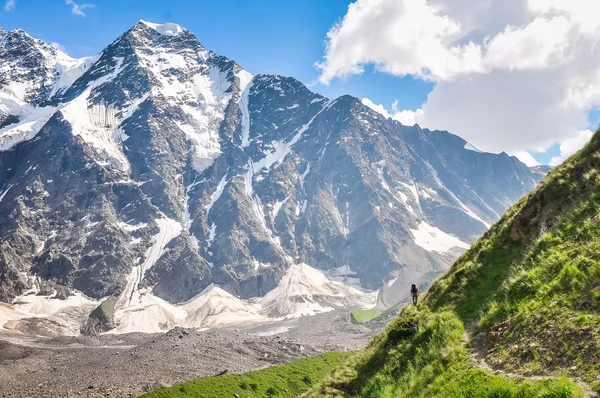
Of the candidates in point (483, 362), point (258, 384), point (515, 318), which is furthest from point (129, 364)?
point (515, 318)

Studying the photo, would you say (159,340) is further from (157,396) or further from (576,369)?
(576,369)

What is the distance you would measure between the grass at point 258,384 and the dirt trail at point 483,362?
72528mm

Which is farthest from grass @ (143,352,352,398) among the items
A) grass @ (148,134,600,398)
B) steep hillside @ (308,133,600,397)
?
steep hillside @ (308,133,600,397)

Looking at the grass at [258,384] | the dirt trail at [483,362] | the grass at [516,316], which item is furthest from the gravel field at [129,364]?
the dirt trail at [483,362]

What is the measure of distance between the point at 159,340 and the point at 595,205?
613ft

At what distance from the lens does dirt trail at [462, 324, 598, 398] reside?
387 inches

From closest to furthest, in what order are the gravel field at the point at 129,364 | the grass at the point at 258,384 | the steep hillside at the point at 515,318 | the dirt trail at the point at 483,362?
the dirt trail at the point at 483,362
the steep hillside at the point at 515,318
the grass at the point at 258,384
the gravel field at the point at 129,364

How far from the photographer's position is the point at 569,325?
472 inches

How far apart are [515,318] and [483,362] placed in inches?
76.6

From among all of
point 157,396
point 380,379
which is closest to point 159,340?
point 157,396

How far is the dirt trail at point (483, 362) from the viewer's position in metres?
9.82

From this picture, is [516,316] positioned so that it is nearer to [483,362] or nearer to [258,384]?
[483,362]

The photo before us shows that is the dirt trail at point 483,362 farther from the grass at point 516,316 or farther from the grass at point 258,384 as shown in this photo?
the grass at point 258,384

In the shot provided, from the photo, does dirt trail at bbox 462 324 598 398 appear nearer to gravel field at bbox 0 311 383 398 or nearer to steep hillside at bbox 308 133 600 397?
steep hillside at bbox 308 133 600 397
